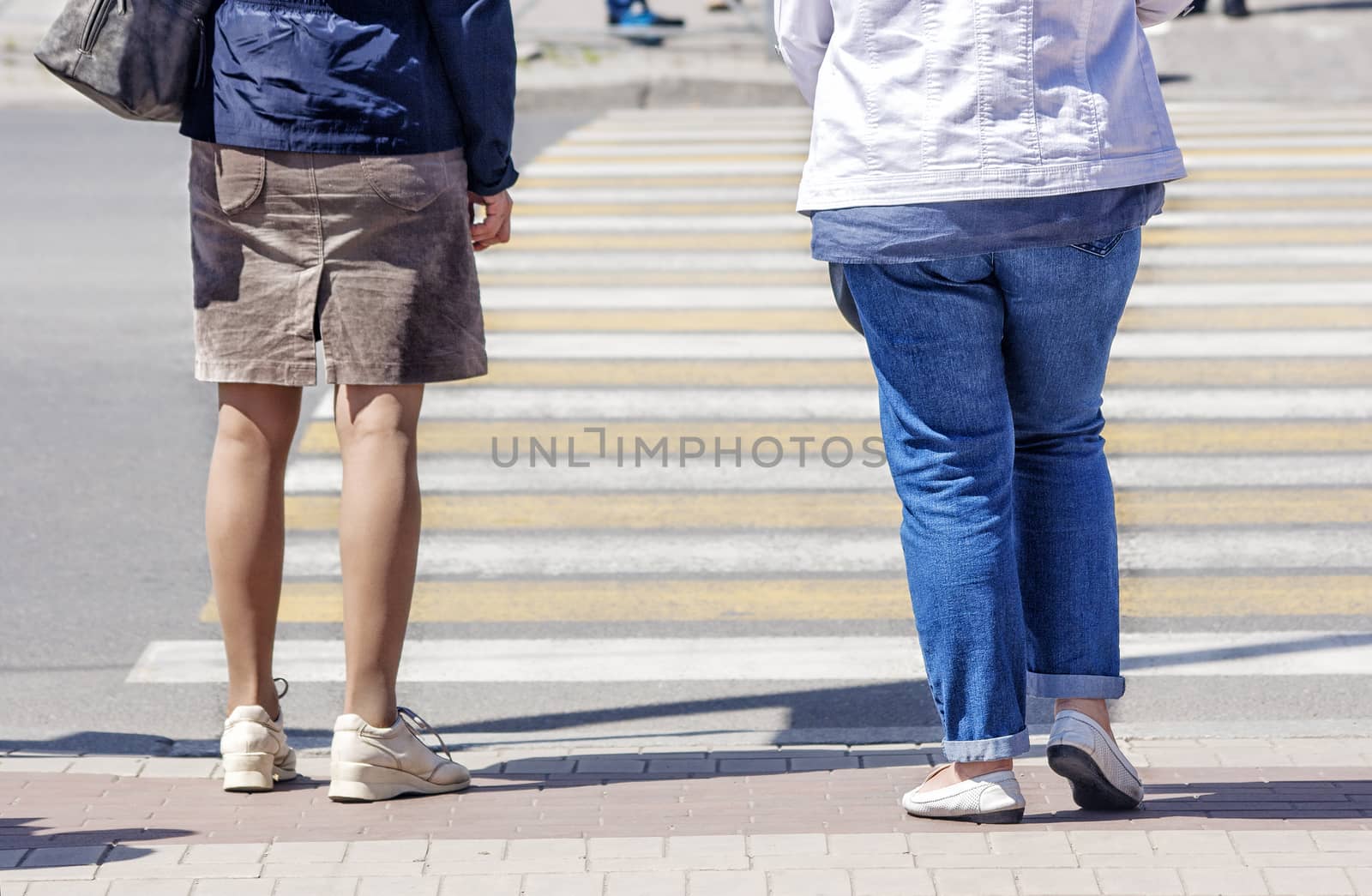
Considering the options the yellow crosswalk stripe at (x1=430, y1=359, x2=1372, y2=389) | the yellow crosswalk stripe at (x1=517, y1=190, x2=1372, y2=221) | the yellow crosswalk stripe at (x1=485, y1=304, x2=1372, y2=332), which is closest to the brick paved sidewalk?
the yellow crosswalk stripe at (x1=430, y1=359, x2=1372, y2=389)

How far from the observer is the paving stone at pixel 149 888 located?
9.07 feet

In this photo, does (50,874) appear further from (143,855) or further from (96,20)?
(96,20)

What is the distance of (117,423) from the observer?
274 inches

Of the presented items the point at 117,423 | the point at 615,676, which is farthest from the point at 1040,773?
the point at 117,423

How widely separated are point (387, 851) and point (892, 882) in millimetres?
792

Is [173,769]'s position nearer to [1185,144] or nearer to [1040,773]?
[1040,773]

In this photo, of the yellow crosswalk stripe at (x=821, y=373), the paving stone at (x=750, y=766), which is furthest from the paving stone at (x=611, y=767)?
the yellow crosswalk stripe at (x=821, y=373)

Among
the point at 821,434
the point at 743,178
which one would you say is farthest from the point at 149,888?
the point at 743,178

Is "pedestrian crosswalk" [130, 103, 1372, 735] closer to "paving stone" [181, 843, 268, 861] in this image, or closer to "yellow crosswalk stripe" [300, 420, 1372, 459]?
"yellow crosswalk stripe" [300, 420, 1372, 459]

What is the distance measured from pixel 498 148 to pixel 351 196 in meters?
0.29

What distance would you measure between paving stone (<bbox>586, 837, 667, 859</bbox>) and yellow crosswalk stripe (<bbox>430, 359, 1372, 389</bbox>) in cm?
447

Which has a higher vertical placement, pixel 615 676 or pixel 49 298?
pixel 615 676

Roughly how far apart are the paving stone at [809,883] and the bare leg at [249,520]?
1221 millimetres

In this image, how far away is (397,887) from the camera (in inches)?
110
